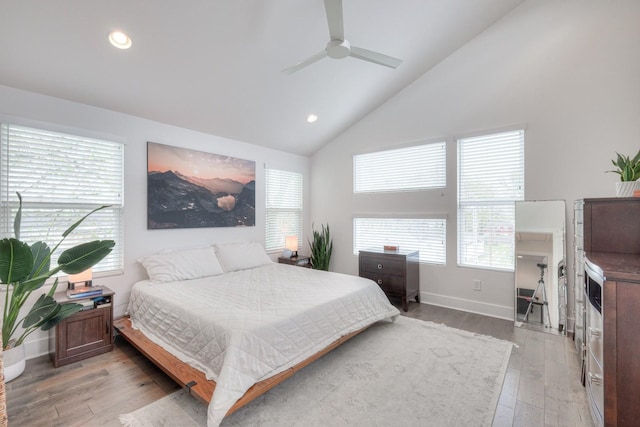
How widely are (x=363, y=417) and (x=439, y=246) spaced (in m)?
2.84

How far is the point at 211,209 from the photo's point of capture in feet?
13.6

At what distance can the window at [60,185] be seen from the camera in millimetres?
2650

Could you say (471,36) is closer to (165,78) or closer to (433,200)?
(433,200)

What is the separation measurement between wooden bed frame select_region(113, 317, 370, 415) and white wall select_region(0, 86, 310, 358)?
89 cm

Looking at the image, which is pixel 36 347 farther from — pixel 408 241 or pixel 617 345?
pixel 408 241

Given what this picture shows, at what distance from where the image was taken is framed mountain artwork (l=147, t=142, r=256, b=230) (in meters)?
3.58

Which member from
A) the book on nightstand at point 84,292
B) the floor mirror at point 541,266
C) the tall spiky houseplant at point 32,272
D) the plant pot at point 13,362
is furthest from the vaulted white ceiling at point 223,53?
the floor mirror at point 541,266

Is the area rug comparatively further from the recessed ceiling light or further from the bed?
the recessed ceiling light

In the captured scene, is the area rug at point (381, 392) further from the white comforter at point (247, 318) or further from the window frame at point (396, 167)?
the window frame at point (396, 167)

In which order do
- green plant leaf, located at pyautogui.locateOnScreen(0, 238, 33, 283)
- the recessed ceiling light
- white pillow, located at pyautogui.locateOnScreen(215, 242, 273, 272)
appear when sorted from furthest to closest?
white pillow, located at pyautogui.locateOnScreen(215, 242, 273, 272), the recessed ceiling light, green plant leaf, located at pyautogui.locateOnScreen(0, 238, 33, 283)

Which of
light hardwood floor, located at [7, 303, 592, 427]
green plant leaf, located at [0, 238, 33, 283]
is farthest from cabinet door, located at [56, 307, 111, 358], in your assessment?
green plant leaf, located at [0, 238, 33, 283]

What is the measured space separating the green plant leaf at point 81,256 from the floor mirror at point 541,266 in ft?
14.3

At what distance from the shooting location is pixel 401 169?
15.0ft

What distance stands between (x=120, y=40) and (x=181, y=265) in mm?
2267
